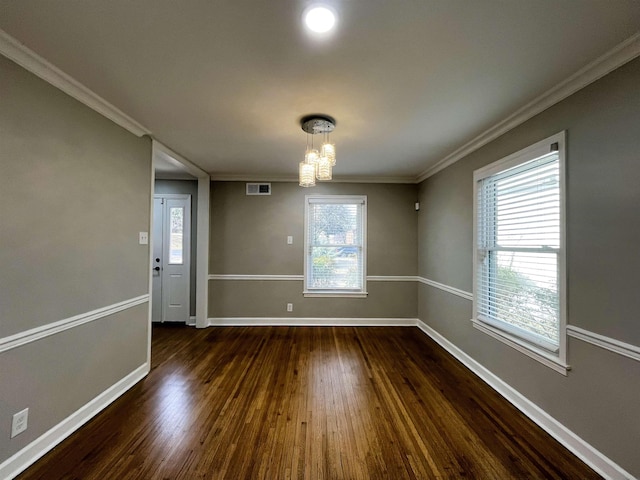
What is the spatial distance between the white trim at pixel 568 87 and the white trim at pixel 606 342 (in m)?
1.54

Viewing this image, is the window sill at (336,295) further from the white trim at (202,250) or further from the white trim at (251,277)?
the white trim at (202,250)

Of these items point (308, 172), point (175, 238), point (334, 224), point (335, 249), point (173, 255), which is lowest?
point (173, 255)

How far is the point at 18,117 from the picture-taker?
157cm

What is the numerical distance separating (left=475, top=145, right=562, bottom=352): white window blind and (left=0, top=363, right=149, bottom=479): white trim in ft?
11.2

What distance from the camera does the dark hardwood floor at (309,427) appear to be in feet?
5.30

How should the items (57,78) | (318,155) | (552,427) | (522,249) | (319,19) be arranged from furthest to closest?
(318,155)
(522,249)
(552,427)
(57,78)
(319,19)

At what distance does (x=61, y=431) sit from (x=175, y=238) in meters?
3.06

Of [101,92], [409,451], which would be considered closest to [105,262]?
[101,92]

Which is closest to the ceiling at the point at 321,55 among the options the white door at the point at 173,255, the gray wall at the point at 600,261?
the gray wall at the point at 600,261

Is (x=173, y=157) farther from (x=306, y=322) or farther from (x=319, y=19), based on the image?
(x=306, y=322)

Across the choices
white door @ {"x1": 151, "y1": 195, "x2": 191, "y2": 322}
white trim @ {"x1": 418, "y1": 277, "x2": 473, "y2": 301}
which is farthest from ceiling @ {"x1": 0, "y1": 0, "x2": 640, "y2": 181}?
white door @ {"x1": 151, "y1": 195, "x2": 191, "y2": 322}

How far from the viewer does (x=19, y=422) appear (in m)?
1.58

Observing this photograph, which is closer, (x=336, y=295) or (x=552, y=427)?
(x=552, y=427)

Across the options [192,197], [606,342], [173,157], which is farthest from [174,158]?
[606,342]
